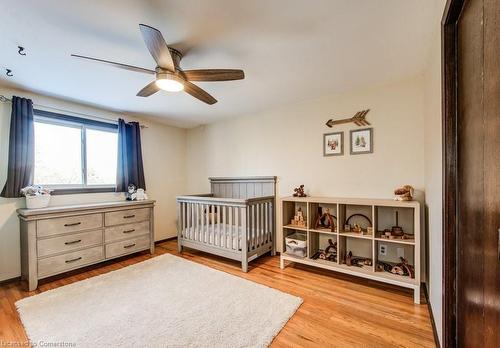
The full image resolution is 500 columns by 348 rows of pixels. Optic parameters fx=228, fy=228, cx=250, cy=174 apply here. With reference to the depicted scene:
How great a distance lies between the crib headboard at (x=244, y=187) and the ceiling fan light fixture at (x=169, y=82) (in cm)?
194

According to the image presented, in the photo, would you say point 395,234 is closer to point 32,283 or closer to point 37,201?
point 32,283

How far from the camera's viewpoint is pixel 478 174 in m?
0.92

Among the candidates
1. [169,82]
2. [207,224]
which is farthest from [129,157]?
[169,82]

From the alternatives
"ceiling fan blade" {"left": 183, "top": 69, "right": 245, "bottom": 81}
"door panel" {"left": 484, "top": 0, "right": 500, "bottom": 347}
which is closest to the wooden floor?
"door panel" {"left": 484, "top": 0, "right": 500, "bottom": 347}

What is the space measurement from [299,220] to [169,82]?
2144mm

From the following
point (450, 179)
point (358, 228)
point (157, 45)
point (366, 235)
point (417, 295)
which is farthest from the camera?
point (358, 228)

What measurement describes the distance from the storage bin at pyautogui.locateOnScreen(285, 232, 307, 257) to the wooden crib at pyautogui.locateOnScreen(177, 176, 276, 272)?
428 mm

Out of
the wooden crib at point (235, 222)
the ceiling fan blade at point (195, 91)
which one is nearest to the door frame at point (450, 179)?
the ceiling fan blade at point (195, 91)

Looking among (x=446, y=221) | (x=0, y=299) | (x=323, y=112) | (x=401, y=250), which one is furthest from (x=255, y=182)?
(x=0, y=299)

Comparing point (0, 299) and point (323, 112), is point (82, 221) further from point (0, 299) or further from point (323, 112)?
point (323, 112)

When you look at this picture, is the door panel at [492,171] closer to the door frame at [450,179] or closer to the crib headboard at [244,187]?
the door frame at [450,179]

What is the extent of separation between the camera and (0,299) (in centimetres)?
220

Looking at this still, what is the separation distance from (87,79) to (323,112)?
2.77 m

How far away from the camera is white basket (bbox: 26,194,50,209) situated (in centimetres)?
261
